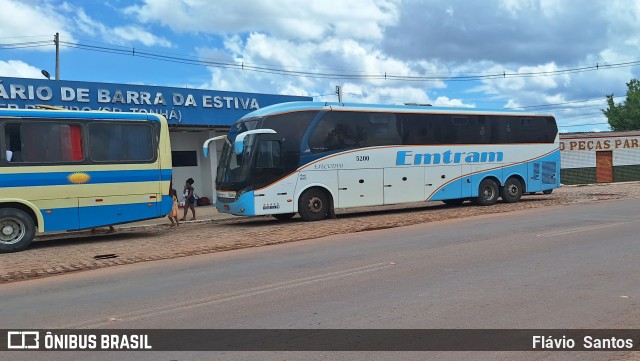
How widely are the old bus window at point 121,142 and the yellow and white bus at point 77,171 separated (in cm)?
2

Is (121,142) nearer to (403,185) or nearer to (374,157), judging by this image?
(374,157)

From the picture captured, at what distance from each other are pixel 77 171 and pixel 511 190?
1569 centimetres

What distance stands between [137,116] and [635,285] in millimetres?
11095

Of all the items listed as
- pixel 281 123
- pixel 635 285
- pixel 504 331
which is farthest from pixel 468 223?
pixel 504 331

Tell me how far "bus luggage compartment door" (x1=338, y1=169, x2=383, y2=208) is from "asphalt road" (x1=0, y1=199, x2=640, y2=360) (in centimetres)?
550

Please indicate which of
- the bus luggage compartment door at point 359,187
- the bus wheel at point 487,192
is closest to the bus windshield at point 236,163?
the bus luggage compartment door at point 359,187

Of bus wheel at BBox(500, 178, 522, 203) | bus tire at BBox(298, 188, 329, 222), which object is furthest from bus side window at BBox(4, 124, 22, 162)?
bus wheel at BBox(500, 178, 522, 203)

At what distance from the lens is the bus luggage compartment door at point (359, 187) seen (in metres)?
16.9

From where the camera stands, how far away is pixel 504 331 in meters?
5.27

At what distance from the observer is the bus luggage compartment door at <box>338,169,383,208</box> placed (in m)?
16.9

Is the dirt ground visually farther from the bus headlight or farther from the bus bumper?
the bus headlight

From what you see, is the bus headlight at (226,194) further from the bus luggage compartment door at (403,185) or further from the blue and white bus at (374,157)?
the bus luggage compartment door at (403,185)

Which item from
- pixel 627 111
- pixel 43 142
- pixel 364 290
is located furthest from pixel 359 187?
pixel 627 111

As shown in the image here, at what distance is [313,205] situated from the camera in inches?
647
